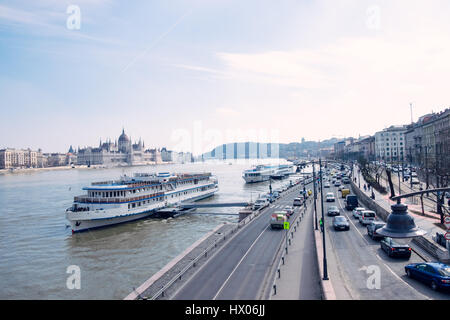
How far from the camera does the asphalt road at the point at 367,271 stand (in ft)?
40.3

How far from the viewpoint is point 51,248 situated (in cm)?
2780

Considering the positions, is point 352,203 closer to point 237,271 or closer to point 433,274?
point 237,271

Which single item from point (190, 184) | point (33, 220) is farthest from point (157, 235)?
point (190, 184)

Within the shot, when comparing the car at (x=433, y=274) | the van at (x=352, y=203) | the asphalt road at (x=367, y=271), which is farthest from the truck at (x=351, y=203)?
the car at (x=433, y=274)

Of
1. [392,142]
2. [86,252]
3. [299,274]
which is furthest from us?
[392,142]

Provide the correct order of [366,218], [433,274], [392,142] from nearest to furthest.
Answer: [433,274] < [366,218] < [392,142]

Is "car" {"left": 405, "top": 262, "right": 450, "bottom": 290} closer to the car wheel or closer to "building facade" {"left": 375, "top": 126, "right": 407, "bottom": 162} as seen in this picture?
the car wheel

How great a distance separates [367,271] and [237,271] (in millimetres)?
5857

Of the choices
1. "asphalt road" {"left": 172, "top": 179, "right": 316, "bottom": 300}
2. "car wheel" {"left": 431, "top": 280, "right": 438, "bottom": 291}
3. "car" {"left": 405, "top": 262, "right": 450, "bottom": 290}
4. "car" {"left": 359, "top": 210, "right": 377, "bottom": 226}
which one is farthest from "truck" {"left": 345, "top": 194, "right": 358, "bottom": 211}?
"car wheel" {"left": 431, "top": 280, "right": 438, "bottom": 291}

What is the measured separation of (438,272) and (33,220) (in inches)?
1570

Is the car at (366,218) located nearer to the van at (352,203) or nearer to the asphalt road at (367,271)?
the asphalt road at (367,271)

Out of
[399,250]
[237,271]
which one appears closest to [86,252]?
[237,271]

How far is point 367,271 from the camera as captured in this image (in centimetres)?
1498

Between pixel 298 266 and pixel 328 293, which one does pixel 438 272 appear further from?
pixel 298 266
